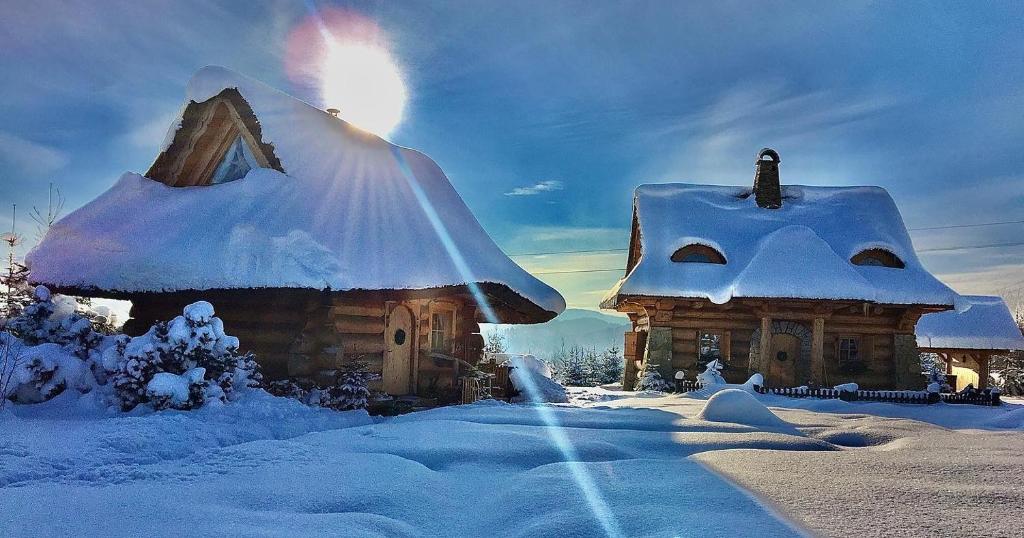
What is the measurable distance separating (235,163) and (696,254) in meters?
13.8

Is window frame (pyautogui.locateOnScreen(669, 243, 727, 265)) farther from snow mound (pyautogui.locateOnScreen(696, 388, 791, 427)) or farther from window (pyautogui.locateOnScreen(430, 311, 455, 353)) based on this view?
snow mound (pyautogui.locateOnScreen(696, 388, 791, 427))

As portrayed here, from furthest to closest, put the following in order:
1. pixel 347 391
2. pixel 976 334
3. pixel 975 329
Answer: pixel 975 329, pixel 976 334, pixel 347 391

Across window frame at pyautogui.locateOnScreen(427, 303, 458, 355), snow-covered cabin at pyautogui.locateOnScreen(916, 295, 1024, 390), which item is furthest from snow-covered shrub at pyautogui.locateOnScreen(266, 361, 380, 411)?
snow-covered cabin at pyautogui.locateOnScreen(916, 295, 1024, 390)

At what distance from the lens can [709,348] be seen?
1858cm

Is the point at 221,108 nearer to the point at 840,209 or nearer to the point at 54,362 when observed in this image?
the point at 54,362

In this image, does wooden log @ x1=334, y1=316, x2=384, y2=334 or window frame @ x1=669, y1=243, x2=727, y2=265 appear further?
window frame @ x1=669, y1=243, x2=727, y2=265

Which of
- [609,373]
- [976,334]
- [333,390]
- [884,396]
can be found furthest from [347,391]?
[976,334]

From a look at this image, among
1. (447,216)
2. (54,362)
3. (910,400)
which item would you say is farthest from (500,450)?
(910,400)

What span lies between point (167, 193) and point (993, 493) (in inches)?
535

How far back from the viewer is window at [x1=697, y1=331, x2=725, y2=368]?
1823cm

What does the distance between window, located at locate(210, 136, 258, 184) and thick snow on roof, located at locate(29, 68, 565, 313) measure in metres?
0.73

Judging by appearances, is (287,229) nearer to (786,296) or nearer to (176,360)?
(176,360)

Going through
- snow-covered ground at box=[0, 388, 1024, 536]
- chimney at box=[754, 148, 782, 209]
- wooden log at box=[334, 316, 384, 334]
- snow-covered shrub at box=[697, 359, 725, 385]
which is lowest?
snow-covered shrub at box=[697, 359, 725, 385]

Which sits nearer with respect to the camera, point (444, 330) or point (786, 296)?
point (444, 330)
